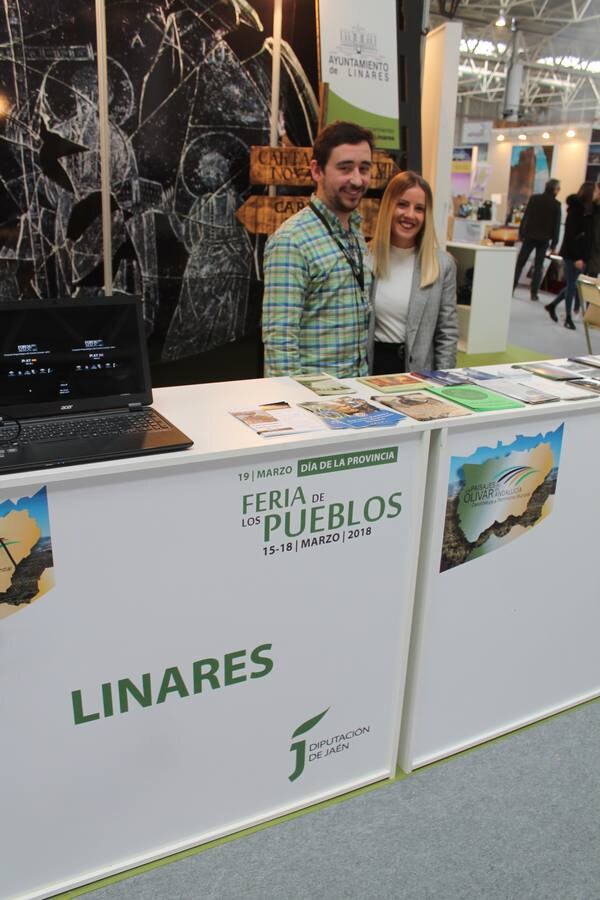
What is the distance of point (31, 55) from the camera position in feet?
9.66

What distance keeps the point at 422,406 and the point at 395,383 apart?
21 cm

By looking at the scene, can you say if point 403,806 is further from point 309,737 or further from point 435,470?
point 435,470

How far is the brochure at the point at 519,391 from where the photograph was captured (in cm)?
168

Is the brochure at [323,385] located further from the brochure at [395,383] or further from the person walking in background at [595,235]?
the person walking in background at [595,235]

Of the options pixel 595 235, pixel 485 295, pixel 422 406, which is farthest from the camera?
pixel 595 235

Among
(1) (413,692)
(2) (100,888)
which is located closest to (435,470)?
(1) (413,692)

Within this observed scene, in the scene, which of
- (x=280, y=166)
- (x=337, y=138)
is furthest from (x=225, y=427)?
(x=280, y=166)

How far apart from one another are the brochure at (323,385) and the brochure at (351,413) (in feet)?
0.23

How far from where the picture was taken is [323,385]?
177 centimetres

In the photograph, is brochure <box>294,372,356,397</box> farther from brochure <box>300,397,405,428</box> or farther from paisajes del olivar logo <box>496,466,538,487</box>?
paisajes del olivar logo <box>496,466,538,487</box>

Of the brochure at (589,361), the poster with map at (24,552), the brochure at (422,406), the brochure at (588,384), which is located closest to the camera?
the poster with map at (24,552)

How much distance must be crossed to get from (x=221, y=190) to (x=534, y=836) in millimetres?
3114

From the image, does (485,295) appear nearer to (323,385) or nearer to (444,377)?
(444,377)

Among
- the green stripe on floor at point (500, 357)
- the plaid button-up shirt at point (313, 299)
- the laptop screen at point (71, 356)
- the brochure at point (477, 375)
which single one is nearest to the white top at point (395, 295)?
the plaid button-up shirt at point (313, 299)
